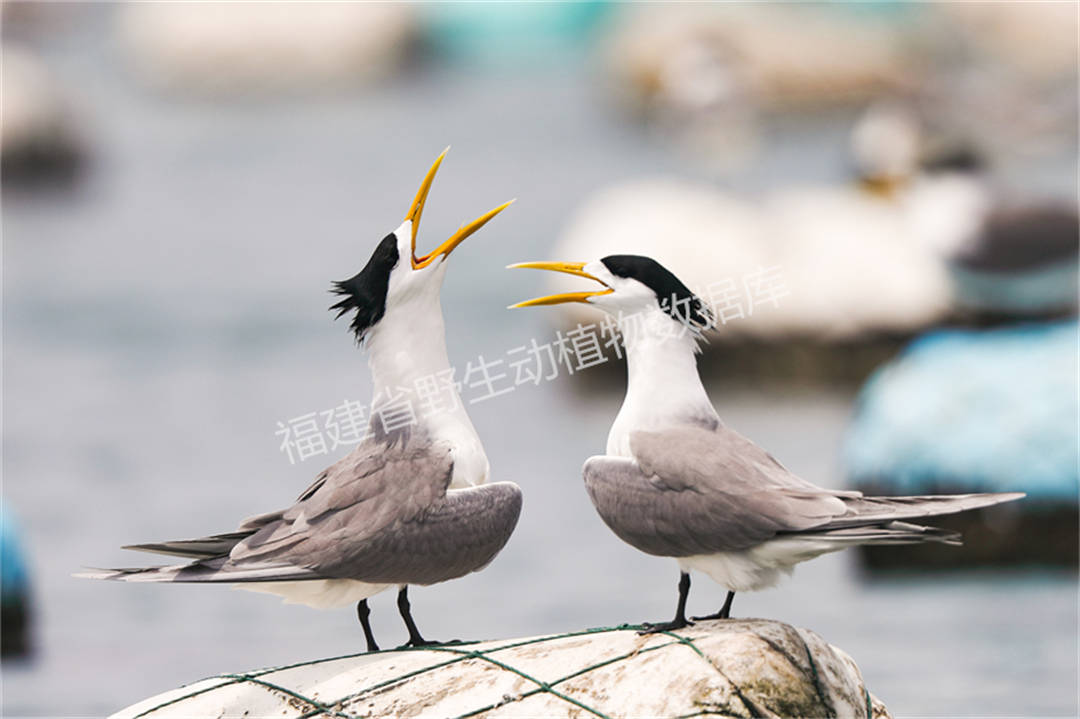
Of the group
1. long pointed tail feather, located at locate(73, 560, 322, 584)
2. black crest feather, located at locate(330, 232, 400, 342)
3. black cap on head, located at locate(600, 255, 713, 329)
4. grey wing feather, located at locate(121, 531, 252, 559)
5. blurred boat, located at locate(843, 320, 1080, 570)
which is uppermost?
black crest feather, located at locate(330, 232, 400, 342)

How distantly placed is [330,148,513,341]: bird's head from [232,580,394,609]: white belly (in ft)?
3.03

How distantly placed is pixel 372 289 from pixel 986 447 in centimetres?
533

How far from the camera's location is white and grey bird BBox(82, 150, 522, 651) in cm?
605

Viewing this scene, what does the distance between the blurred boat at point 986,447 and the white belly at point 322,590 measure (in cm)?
513

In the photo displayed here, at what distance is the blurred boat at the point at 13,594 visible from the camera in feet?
32.5

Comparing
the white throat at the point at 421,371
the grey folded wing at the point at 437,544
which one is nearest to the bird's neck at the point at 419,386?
the white throat at the point at 421,371

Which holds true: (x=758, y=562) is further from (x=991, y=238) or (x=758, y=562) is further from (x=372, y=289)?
(x=991, y=238)

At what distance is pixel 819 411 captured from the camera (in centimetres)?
1518

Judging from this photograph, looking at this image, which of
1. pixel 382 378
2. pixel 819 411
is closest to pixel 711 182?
pixel 819 411

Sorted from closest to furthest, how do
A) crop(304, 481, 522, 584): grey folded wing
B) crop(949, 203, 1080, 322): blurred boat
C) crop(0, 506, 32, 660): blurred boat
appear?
crop(304, 481, 522, 584): grey folded wing → crop(0, 506, 32, 660): blurred boat → crop(949, 203, 1080, 322): blurred boat

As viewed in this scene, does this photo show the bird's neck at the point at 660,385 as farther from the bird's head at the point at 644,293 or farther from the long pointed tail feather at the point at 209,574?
the long pointed tail feather at the point at 209,574

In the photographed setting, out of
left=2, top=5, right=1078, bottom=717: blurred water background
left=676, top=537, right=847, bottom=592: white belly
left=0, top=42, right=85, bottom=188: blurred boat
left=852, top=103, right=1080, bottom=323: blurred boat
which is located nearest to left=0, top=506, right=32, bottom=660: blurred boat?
left=2, top=5, right=1078, bottom=717: blurred water background

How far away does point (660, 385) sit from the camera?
6203 mm

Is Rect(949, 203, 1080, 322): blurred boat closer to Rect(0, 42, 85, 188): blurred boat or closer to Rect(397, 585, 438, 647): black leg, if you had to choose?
Rect(397, 585, 438, 647): black leg
